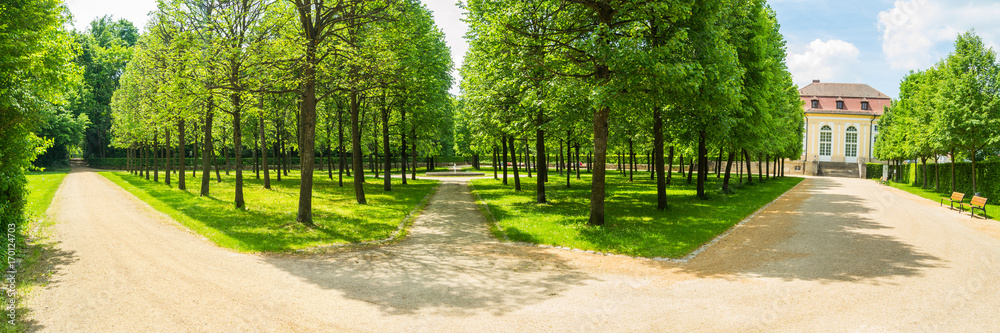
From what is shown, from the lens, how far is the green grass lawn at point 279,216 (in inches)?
464

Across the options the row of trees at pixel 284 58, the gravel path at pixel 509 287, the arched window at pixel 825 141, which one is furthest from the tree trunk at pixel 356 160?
the arched window at pixel 825 141

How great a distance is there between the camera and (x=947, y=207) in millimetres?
21297

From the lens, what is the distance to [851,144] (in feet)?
259

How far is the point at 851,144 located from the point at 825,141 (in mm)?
4053

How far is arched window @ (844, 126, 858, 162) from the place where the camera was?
258ft

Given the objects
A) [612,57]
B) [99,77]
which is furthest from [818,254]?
[99,77]

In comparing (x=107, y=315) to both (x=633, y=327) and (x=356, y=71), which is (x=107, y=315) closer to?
(x=633, y=327)

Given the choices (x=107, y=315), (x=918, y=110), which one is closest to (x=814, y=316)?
(x=107, y=315)

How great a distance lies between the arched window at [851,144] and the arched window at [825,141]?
224 cm

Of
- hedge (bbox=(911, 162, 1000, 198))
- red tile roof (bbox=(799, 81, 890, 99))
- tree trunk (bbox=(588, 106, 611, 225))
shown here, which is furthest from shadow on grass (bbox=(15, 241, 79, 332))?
red tile roof (bbox=(799, 81, 890, 99))

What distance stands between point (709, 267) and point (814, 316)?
3064 mm

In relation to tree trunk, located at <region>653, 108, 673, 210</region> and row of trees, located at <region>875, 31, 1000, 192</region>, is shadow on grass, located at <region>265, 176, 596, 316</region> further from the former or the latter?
row of trees, located at <region>875, 31, 1000, 192</region>

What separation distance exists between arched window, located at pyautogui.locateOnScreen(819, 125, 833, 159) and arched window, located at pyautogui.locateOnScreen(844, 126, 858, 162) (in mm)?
2245

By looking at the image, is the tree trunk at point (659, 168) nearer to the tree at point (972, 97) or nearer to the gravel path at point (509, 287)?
the gravel path at point (509, 287)
